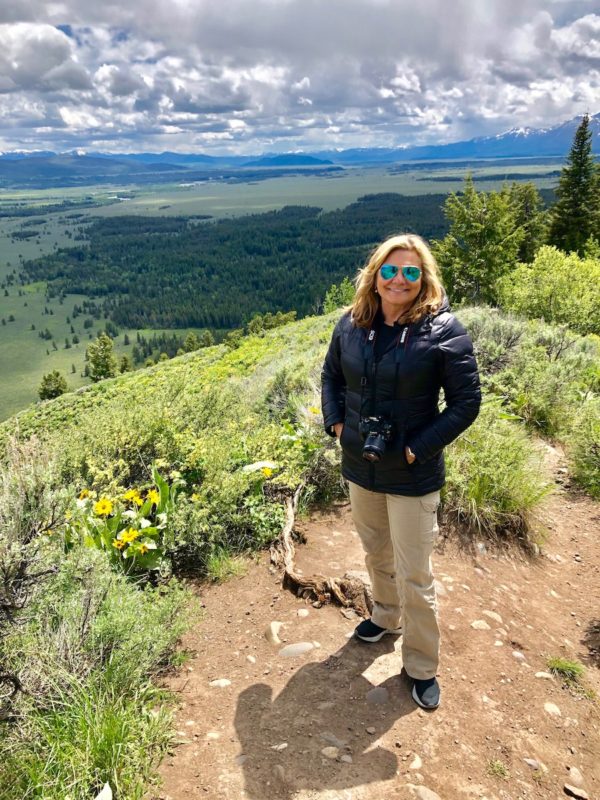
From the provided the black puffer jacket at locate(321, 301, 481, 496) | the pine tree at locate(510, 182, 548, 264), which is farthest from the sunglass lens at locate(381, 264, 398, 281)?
the pine tree at locate(510, 182, 548, 264)

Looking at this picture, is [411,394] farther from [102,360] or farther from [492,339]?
[102,360]

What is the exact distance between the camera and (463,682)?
2773 millimetres

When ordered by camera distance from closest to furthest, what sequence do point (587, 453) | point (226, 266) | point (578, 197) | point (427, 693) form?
point (427, 693) → point (587, 453) → point (578, 197) → point (226, 266)

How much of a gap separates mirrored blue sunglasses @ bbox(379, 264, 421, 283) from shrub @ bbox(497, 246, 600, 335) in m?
9.81

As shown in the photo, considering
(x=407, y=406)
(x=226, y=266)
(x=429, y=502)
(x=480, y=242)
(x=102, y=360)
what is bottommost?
(x=102, y=360)

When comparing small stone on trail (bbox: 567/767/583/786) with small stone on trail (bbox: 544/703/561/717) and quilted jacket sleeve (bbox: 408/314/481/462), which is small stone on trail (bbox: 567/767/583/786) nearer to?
small stone on trail (bbox: 544/703/561/717)

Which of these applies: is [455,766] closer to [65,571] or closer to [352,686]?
[352,686]

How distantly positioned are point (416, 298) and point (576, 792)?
229cm

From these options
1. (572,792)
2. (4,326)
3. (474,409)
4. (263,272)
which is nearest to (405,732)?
(572,792)

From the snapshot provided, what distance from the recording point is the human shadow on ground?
2.22 m

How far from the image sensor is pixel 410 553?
2.57m

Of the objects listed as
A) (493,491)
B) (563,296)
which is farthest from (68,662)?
(563,296)

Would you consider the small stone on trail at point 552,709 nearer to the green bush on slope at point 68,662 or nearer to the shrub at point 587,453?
the green bush on slope at point 68,662

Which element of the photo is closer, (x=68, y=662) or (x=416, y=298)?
(x=68, y=662)
